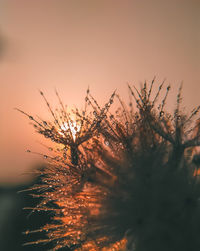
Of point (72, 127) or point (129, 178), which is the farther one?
point (72, 127)

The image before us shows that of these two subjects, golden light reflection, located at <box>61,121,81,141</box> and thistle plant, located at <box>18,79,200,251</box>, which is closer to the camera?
thistle plant, located at <box>18,79,200,251</box>

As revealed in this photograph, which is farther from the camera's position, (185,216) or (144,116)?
(144,116)

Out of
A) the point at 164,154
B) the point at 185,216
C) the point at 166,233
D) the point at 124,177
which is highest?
the point at 164,154

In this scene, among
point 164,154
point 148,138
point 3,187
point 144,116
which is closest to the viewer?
point 164,154

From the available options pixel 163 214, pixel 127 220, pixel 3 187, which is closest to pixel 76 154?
pixel 127 220

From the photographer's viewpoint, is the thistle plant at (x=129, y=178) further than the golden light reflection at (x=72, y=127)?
No

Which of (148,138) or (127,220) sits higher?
(148,138)

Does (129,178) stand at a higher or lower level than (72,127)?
lower

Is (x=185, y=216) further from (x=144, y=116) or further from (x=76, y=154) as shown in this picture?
(x=76, y=154)
